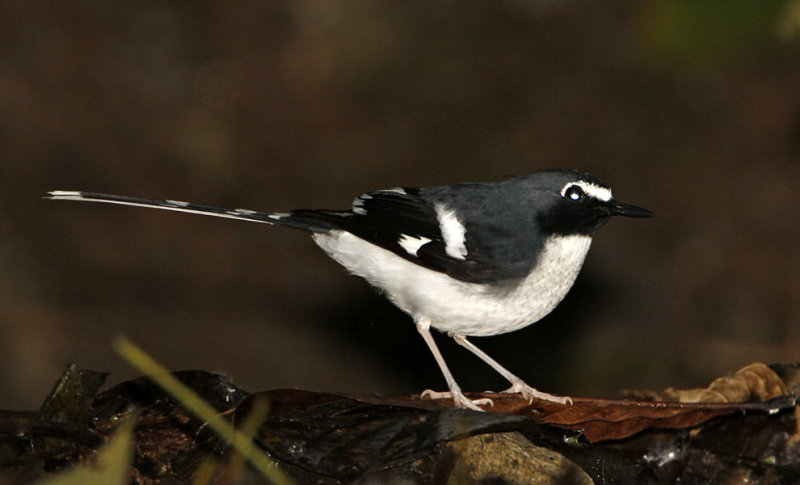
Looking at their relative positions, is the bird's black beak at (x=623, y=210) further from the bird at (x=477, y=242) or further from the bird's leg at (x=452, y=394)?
the bird's leg at (x=452, y=394)

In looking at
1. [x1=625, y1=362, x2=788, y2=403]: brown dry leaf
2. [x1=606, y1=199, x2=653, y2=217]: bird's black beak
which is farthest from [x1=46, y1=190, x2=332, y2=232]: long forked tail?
[x1=625, y1=362, x2=788, y2=403]: brown dry leaf

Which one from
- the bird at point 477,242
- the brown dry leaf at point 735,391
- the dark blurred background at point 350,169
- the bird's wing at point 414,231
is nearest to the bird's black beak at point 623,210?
the bird at point 477,242

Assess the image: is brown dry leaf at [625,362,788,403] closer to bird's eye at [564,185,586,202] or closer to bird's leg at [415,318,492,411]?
bird's leg at [415,318,492,411]

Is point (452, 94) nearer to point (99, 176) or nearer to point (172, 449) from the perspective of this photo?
point (99, 176)

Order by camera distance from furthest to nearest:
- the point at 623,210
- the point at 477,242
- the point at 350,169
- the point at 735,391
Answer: the point at 350,169, the point at 477,242, the point at 623,210, the point at 735,391

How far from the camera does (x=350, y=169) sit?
732 cm

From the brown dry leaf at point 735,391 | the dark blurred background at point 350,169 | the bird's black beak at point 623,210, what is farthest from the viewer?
the dark blurred background at point 350,169

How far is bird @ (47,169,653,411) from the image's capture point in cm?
390

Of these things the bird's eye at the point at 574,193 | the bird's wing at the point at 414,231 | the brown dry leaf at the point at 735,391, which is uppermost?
the bird's eye at the point at 574,193

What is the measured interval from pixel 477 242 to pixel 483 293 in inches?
8.3

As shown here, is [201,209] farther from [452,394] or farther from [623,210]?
[623,210]

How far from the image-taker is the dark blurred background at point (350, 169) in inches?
270

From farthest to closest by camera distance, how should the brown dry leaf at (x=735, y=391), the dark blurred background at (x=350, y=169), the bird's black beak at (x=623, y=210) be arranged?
the dark blurred background at (x=350, y=169) < the bird's black beak at (x=623, y=210) < the brown dry leaf at (x=735, y=391)

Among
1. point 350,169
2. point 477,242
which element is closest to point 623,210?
point 477,242
